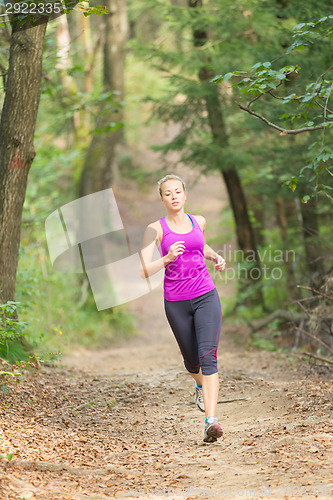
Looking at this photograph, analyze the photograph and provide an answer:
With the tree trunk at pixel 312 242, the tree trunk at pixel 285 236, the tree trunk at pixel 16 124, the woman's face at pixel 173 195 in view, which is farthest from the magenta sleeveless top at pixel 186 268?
the tree trunk at pixel 285 236

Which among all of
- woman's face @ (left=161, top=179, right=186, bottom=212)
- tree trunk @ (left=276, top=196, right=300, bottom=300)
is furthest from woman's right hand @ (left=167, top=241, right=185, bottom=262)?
tree trunk @ (left=276, top=196, right=300, bottom=300)

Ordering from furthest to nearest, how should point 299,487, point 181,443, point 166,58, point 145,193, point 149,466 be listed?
point 145,193, point 166,58, point 181,443, point 149,466, point 299,487

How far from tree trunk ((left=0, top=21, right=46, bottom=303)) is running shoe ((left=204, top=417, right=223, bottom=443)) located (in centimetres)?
307

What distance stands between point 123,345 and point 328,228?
642cm

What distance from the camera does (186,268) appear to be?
15.4 ft

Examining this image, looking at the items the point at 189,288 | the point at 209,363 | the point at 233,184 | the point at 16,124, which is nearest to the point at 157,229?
the point at 189,288

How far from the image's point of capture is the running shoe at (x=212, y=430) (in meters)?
4.39

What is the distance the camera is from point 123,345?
14.5 meters

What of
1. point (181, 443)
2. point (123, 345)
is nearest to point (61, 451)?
point (181, 443)

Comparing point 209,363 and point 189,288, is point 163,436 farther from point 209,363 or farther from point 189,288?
point 189,288

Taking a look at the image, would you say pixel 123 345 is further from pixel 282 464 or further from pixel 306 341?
pixel 282 464

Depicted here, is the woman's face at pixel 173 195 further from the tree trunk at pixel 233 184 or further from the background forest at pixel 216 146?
the tree trunk at pixel 233 184

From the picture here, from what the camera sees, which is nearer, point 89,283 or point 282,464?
point 282,464

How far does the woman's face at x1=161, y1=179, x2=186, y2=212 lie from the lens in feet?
15.7
